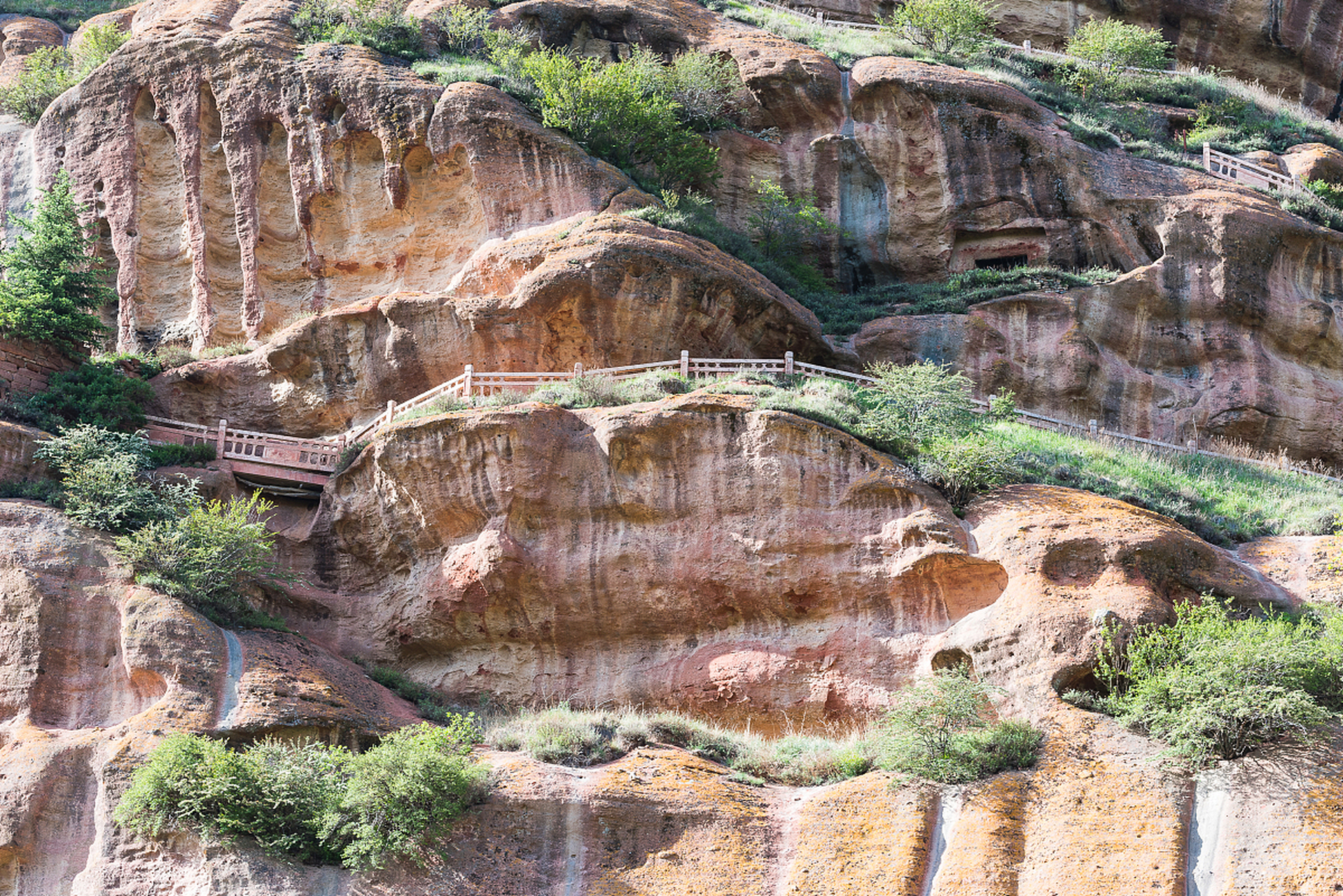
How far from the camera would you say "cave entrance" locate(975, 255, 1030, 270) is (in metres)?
31.2

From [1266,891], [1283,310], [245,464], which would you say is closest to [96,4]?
[245,464]

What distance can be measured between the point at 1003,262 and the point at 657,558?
14.8m

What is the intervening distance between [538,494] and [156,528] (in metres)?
5.54

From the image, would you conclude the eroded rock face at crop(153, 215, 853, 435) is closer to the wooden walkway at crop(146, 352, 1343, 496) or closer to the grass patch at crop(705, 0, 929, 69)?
the wooden walkway at crop(146, 352, 1343, 496)

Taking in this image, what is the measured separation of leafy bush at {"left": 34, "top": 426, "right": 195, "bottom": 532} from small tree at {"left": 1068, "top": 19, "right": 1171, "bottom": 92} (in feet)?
86.7

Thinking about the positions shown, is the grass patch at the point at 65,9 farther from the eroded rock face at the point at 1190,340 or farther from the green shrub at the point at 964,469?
the green shrub at the point at 964,469

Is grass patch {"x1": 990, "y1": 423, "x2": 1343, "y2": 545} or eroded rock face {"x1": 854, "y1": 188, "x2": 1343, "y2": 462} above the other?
eroded rock face {"x1": 854, "y1": 188, "x2": 1343, "y2": 462}

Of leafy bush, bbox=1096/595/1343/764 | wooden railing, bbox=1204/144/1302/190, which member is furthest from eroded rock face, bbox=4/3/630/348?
leafy bush, bbox=1096/595/1343/764

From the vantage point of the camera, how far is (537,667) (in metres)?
21.1

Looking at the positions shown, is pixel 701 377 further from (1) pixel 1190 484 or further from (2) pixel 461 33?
(2) pixel 461 33

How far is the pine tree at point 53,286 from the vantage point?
2411 cm

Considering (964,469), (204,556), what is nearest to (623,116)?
(964,469)

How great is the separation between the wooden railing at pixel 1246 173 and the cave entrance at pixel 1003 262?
4.96 m

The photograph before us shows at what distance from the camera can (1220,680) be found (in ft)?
53.5
